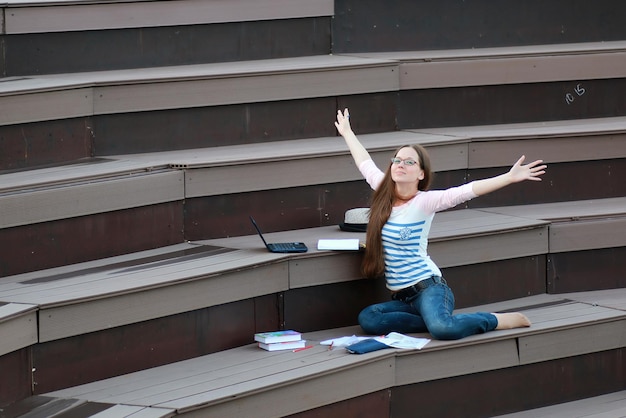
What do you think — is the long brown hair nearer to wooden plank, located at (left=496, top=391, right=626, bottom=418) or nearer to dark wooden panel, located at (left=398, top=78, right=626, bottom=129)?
wooden plank, located at (left=496, top=391, right=626, bottom=418)

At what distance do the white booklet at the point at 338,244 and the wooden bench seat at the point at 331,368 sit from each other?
334mm

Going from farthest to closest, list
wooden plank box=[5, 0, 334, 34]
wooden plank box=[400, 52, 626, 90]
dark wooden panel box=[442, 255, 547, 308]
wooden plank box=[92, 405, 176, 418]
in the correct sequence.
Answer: wooden plank box=[400, 52, 626, 90] < wooden plank box=[5, 0, 334, 34] < dark wooden panel box=[442, 255, 547, 308] < wooden plank box=[92, 405, 176, 418]

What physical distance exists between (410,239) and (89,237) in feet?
3.98

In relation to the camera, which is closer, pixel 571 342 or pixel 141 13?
pixel 571 342

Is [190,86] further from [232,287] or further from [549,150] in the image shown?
[549,150]

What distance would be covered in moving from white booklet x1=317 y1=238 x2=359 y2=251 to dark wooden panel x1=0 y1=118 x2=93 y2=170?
1.08 meters

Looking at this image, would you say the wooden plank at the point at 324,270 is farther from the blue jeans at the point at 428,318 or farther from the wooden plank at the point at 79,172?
the wooden plank at the point at 79,172

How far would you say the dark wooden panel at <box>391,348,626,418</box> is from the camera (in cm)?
454

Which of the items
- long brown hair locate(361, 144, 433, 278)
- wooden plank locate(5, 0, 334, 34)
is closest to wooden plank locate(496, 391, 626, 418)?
long brown hair locate(361, 144, 433, 278)

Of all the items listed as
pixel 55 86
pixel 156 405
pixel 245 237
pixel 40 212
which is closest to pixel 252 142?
pixel 245 237

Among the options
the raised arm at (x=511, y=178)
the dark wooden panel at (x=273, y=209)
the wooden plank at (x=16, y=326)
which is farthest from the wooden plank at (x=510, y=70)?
the wooden plank at (x=16, y=326)

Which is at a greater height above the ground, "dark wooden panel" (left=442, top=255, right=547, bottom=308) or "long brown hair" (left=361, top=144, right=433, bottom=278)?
"long brown hair" (left=361, top=144, right=433, bottom=278)

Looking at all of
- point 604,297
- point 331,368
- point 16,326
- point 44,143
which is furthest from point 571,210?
point 16,326

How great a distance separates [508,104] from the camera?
601 cm
